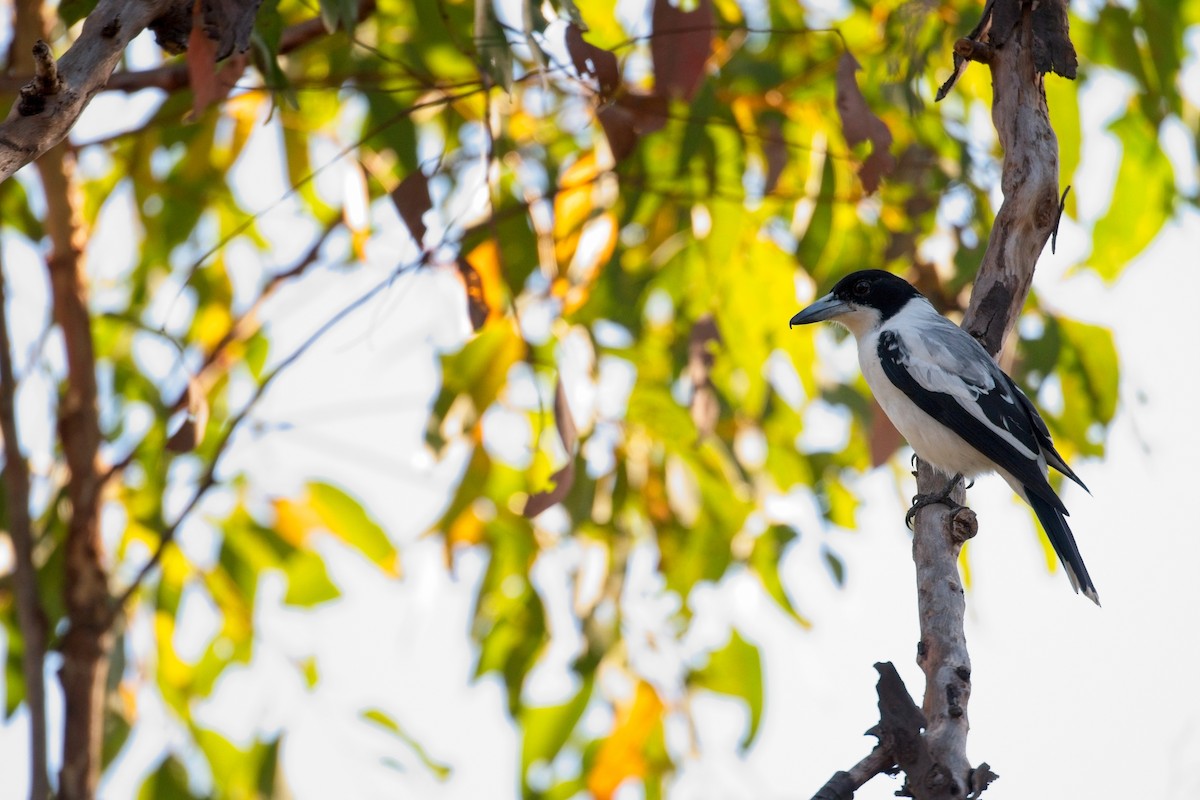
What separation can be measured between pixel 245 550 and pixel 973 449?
2271 mm

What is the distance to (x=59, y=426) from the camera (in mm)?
3945

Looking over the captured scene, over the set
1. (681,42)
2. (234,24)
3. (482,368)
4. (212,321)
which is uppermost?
(212,321)

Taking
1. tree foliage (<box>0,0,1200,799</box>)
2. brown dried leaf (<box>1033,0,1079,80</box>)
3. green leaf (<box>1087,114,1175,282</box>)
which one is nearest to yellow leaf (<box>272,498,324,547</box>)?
tree foliage (<box>0,0,1200,799</box>)

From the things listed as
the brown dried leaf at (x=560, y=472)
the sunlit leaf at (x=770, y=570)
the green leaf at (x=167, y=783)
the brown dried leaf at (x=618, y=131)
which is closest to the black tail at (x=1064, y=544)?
the sunlit leaf at (x=770, y=570)

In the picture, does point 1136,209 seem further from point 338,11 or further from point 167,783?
point 167,783

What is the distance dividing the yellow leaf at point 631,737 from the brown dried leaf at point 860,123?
1.85 m

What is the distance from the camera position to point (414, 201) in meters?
2.90

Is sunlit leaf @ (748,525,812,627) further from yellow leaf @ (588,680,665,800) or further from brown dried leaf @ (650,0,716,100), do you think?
brown dried leaf @ (650,0,716,100)

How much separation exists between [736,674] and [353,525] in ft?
4.11


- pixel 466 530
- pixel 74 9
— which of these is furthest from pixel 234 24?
pixel 466 530

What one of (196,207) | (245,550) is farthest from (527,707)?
(196,207)

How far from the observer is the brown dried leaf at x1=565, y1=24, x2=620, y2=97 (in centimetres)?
272

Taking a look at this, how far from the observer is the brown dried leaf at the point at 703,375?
370cm

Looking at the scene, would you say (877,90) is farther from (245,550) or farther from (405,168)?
(245,550)
